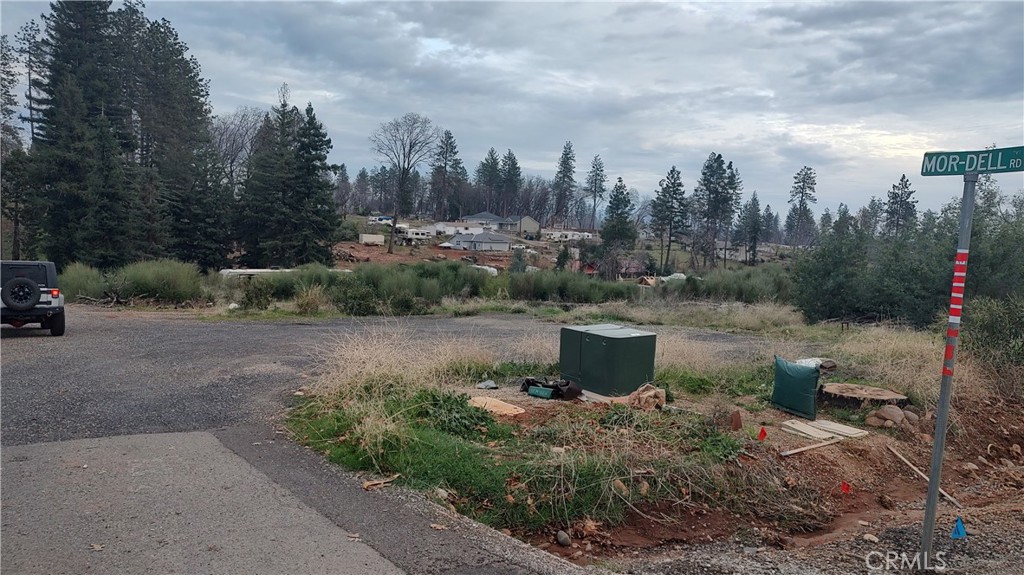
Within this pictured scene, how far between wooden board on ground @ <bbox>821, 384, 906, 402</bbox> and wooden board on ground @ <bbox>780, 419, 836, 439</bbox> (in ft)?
4.49

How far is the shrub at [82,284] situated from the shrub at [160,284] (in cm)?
84

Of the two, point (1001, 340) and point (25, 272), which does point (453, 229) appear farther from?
point (1001, 340)

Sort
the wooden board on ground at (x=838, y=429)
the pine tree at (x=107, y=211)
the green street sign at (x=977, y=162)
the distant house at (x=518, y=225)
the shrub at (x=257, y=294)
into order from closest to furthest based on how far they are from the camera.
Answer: the green street sign at (x=977, y=162) → the wooden board on ground at (x=838, y=429) → the shrub at (x=257, y=294) → the pine tree at (x=107, y=211) → the distant house at (x=518, y=225)

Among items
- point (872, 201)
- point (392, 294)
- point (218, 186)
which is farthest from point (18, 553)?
point (872, 201)

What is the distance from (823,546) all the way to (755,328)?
16.9 m

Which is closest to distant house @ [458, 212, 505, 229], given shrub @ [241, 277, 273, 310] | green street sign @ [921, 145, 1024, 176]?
shrub @ [241, 277, 273, 310]

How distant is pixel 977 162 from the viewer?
4355 millimetres

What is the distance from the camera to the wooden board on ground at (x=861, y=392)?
28.3 feet

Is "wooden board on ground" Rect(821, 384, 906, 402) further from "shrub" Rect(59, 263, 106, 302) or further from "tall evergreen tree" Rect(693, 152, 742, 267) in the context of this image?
"tall evergreen tree" Rect(693, 152, 742, 267)

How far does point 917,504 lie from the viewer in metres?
6.34

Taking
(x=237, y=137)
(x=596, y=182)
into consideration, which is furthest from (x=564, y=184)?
(x=237, y=137)

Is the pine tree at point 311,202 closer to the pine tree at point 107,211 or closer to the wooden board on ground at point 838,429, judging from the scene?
the pine tree at point 107,211

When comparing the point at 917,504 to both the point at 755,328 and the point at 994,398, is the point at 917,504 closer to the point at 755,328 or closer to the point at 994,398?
the point at 994,398

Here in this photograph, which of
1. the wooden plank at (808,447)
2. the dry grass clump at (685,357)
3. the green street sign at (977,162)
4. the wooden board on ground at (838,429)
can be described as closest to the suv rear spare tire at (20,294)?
the dry grass clump at (685,357)
